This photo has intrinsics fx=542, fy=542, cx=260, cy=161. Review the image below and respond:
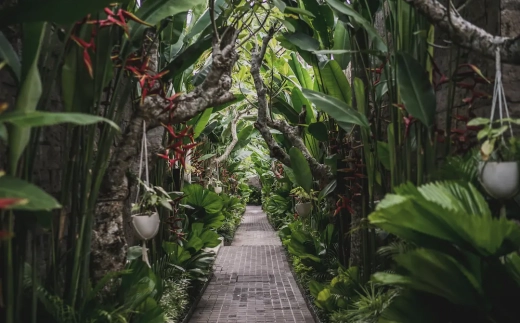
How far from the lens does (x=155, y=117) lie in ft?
9.30

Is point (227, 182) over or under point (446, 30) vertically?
under

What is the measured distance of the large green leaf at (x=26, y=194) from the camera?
115cm

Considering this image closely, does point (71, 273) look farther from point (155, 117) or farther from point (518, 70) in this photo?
point (518, 70)

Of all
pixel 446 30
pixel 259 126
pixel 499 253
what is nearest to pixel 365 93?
pixel 259 126

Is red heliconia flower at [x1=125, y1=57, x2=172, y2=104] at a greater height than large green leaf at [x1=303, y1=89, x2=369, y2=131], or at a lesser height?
greater

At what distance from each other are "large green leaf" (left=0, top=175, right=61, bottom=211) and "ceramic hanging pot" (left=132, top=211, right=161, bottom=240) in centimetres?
159

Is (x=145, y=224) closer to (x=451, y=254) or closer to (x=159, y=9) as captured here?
(x=159, y=9)

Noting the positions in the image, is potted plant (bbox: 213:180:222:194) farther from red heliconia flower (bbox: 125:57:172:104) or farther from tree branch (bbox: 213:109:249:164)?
red heliconia flower (bbox: 125:57:172:104)

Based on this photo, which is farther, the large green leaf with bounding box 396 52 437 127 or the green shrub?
the green shrub

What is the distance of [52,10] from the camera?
1.50 m

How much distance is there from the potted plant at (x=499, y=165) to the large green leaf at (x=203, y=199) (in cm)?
468

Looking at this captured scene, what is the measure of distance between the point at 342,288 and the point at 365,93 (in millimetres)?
1351

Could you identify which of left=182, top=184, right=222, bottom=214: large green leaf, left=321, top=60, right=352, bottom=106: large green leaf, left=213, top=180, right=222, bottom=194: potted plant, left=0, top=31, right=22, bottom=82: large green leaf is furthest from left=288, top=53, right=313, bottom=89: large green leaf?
left=213, top=180, right=222, bottom=194: potted plant

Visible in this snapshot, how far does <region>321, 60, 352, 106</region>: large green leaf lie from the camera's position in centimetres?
393
